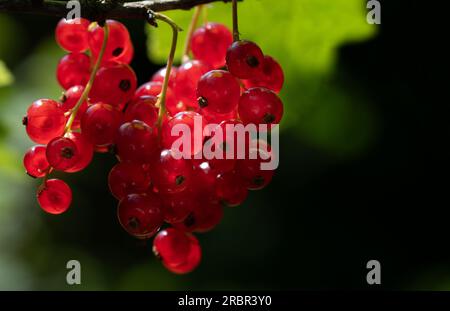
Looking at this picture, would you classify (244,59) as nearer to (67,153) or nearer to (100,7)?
(100,7)

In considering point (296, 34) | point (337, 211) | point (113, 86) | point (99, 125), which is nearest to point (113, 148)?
point (99, 125)

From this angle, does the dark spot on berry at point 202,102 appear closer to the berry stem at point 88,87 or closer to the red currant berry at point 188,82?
the red currant berry at point 188,82

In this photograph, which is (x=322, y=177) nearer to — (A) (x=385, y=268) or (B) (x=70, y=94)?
(A) (x=385, y=268)

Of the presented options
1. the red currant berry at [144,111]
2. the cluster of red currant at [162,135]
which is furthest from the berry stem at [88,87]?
the red currant berry at [144,111]

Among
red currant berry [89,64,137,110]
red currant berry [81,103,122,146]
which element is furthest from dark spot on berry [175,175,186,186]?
red currant berry [89,64,137,110]
